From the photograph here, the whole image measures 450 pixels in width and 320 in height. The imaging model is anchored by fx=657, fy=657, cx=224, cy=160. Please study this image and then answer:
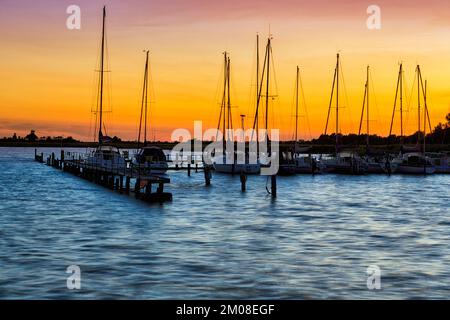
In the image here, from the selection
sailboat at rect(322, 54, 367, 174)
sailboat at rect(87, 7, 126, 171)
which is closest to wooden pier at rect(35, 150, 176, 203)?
sailboat at rect(87, 7, 126, 171)

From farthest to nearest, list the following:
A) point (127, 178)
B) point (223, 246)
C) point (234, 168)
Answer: point (234, 168), point (127, 178), point (223, 246)

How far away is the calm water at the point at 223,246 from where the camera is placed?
17.5m

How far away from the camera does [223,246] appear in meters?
24.8

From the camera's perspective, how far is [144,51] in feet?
226

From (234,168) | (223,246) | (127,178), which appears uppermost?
(234,168)

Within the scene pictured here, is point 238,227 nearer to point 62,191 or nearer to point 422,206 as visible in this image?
point 422,206

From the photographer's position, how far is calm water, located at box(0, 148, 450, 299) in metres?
17.5

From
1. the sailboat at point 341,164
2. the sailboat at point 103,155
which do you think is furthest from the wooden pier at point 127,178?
the sailboat at point 341,164

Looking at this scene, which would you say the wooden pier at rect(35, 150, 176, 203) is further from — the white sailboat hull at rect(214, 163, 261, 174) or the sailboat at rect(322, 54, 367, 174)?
the sailboat at rect(322, 54, 367, 174)

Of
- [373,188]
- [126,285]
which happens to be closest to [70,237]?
[126,285]

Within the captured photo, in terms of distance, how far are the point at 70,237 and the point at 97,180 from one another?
3100 cm

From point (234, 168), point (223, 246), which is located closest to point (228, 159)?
point (234, 168)

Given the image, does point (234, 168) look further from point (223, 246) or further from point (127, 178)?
point (223, 246)

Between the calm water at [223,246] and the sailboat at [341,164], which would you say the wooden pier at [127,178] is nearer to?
the calm water at [223,246]
